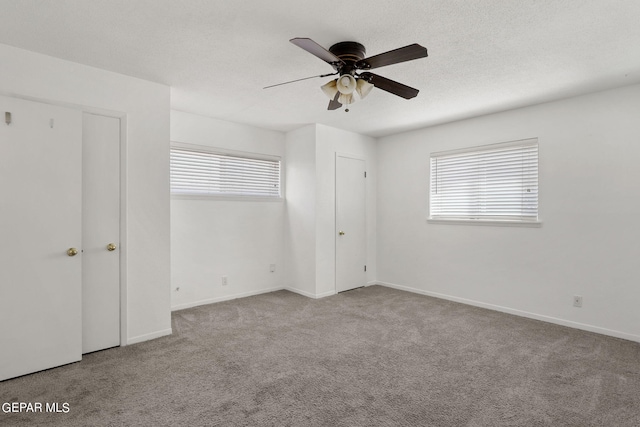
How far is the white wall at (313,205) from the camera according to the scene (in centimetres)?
469

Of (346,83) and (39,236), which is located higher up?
(346,83)

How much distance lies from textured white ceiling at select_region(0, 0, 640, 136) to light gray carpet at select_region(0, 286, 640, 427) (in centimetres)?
249

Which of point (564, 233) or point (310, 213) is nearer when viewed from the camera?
point (564, 233)

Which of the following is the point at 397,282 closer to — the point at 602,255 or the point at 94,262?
the point at 602,255

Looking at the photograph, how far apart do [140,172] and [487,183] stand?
4089mm

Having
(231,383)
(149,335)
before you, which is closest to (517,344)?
(231,383)

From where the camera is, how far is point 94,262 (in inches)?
113

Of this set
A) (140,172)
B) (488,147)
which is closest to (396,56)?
(140,172)

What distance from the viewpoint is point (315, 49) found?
2008 mm

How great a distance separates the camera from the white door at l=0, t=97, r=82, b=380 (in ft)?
7.99

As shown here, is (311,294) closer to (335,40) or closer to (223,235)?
(223,235)

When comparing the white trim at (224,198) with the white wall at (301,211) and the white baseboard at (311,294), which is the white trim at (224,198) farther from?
the white baseboard at (311,294)

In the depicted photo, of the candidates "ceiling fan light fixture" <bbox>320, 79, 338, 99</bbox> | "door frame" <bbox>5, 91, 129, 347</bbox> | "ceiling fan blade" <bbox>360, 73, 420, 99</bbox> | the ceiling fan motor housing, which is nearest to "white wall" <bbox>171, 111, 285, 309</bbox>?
"door frame" <bbox>5, 91, 129, 347</bbox>

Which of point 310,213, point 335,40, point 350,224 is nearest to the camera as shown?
point 335,40
